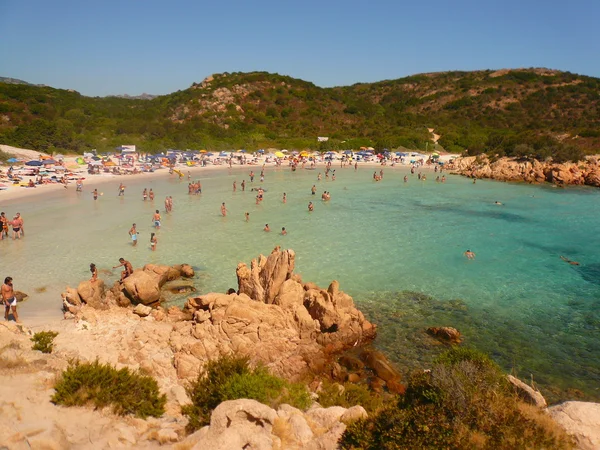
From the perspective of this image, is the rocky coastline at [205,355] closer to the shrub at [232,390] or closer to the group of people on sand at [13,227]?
the shrub at [232,390]

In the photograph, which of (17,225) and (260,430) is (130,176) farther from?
(260,430)

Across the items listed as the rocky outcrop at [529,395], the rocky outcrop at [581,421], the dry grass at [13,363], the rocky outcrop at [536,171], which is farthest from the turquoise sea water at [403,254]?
the rocky outcrop at [536,171]

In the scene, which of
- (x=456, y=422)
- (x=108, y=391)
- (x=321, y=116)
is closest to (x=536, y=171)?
(x=321, y=116)

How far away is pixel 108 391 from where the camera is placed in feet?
23.7

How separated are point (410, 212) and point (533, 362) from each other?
20.8m

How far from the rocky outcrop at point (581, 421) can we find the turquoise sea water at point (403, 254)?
4929 mm

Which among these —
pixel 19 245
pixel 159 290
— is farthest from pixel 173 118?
pixel 159 290

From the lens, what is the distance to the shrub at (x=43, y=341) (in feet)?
30.4

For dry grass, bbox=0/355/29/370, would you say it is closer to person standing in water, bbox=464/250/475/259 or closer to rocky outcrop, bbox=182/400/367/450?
rocky outcrop, bbox=182/400/367/450

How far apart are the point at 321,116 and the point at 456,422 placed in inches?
3518

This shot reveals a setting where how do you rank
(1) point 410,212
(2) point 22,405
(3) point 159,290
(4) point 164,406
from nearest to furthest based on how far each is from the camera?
1. (2) point 22,405
2. (4) point 164,406
3. (3) point 159,290
4. (1) point 410,212

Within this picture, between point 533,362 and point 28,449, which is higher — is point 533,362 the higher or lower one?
the lower one

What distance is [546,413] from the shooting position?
6.29 meters

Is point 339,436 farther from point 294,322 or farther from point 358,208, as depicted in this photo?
point 358,208
